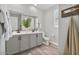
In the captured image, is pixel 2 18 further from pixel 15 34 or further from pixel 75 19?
pixel 75 19

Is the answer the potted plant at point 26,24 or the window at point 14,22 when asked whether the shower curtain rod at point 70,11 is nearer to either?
the potted plant at point 26,24

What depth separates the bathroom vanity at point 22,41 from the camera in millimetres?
1304

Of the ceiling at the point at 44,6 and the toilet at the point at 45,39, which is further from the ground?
the ceiling at the point at 44,6

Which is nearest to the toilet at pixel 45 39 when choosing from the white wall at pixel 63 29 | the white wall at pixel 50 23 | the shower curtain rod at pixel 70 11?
the white wall at pixel 50 23

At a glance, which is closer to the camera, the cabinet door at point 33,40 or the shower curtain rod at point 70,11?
the shower curtain rod at point 70,11

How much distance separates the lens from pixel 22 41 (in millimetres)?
1354

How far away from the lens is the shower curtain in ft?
4.27

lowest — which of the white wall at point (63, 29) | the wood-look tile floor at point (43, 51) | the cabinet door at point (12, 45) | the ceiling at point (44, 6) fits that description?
the wood-look tile floor at point (43, 51)

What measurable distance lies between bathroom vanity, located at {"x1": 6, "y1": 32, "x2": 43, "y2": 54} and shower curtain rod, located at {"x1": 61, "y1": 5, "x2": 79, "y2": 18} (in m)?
0.41

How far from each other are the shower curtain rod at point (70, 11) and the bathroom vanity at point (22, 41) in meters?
0.41

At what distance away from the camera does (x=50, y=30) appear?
1.40m

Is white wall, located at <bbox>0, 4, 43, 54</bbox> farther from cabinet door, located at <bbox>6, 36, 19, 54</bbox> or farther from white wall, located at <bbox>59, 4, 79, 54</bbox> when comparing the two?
white wall, located at <bbox>59, 4, 79, 54</bbox>
